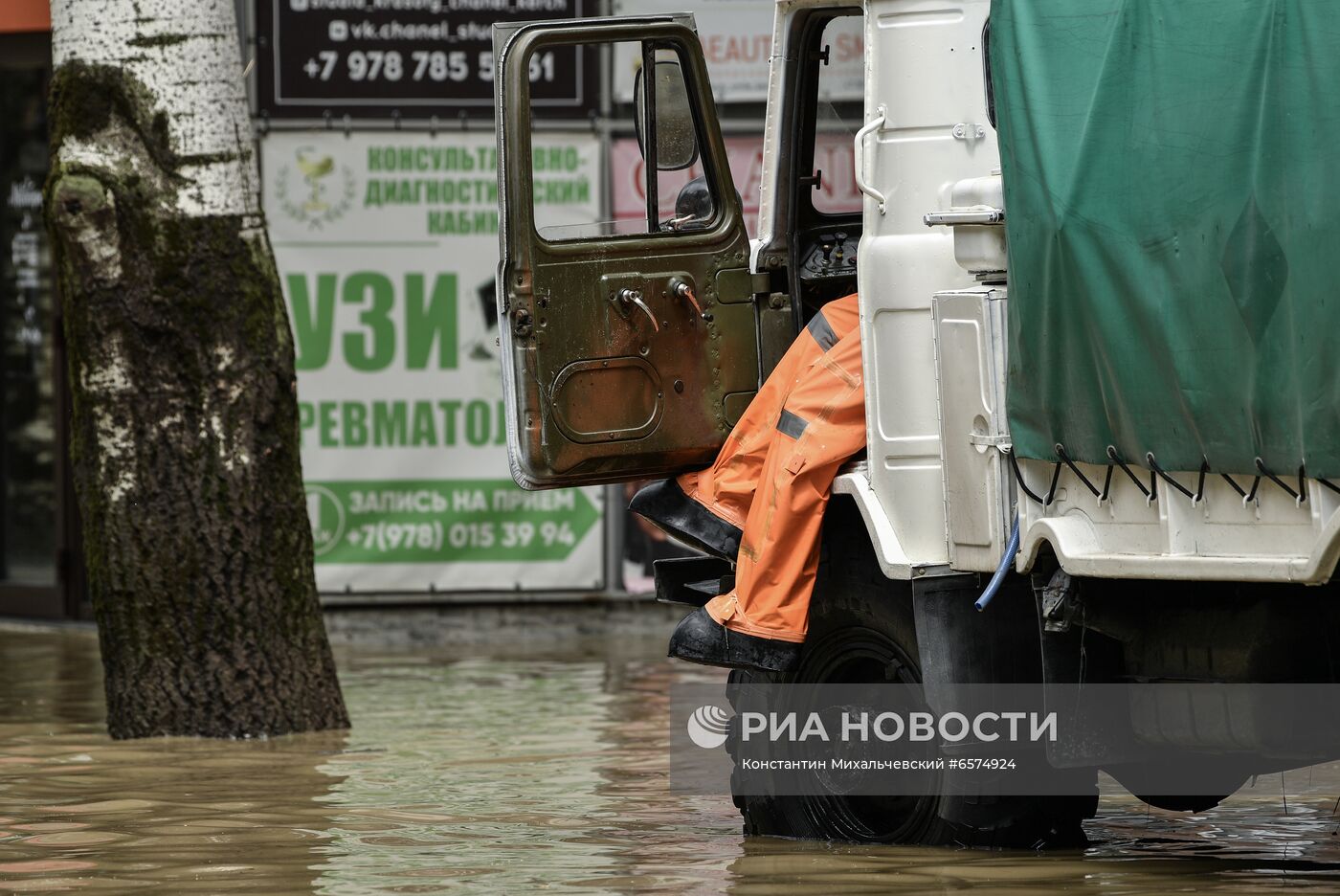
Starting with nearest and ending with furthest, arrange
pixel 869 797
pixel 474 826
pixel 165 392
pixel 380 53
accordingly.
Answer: pixel 869 797
pixel 474 826
pixel 165 392
pixel 380 53

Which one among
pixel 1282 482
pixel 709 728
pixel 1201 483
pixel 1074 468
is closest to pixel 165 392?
pixel 709 728

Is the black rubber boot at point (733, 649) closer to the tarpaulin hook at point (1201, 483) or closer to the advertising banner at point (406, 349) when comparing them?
the tarpaulin hook at point (1201, 483)

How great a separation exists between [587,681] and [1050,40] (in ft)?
20.9

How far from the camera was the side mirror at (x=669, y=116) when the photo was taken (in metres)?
7.43

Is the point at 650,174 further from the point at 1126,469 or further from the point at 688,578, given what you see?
the point at 1126,469

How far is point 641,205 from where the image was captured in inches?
543

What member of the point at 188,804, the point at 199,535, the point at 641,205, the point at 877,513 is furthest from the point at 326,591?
the point at 877,513

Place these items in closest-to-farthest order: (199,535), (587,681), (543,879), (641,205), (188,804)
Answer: (543,879) < (188,804) < (199,535) < (587,681) < (641,205)

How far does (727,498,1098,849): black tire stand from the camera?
688 centimetres

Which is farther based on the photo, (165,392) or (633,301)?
(165,392)

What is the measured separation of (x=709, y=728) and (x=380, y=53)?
5.31 metres

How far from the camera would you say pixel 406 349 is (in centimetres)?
1399

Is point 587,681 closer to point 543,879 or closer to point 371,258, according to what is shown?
point 371,258

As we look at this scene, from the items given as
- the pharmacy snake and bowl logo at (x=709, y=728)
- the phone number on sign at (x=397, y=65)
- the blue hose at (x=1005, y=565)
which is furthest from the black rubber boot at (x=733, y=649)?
the phone number on sign at (x=397, y=65)
